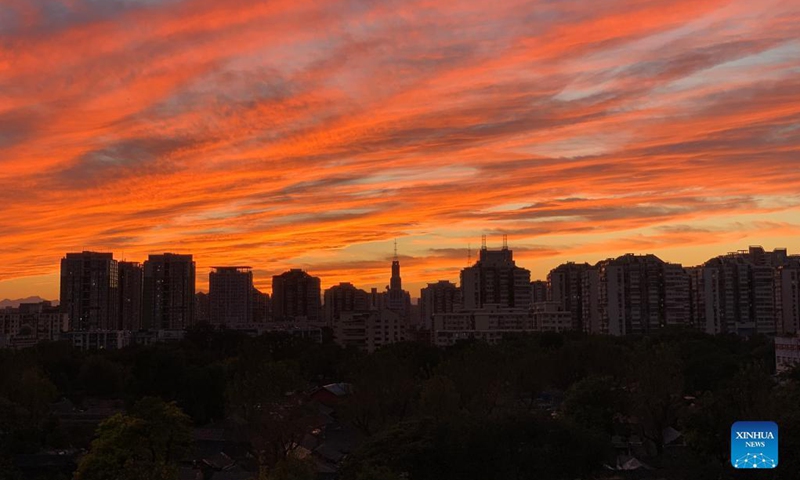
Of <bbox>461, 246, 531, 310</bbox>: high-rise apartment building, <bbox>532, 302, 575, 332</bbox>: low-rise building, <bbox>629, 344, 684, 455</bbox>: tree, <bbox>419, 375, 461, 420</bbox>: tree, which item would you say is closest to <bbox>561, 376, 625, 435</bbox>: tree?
<bbox>629, 344, 684, 455</bbox>: tree

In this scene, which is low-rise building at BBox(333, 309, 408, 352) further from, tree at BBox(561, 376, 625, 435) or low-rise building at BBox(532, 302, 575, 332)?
tree at BBox(561, 376, 625, 435)

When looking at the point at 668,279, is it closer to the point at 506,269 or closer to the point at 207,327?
the point at 506,269

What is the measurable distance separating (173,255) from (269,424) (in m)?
81.1

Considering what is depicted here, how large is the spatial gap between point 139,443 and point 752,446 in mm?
15134

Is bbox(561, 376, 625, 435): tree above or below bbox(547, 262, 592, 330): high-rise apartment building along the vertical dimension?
below

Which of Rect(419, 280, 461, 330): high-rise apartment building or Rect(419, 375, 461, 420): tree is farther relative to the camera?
Rect(419, 280, 461, 330): high-rise apartment building

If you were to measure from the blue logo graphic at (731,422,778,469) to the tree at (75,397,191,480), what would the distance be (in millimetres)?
11494

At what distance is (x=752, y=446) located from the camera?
10500 millimetres

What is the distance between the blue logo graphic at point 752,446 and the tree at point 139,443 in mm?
11494

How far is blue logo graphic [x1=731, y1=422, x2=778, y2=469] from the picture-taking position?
10258 millimetres

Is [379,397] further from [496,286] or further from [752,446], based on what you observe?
[496,286]

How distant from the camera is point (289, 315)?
416ft

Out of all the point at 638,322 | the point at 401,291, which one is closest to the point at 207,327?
the point at 638,322

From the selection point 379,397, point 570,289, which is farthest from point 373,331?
point 379,397
